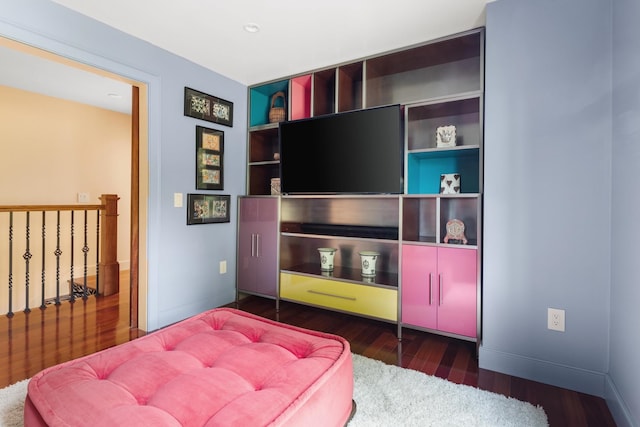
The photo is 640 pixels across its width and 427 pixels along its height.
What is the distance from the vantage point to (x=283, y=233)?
10.2 feet

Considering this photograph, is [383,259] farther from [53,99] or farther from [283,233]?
[53,99]

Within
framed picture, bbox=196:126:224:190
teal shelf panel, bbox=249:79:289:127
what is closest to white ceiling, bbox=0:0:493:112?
teal shelf panel, bbox=249:79:289:127

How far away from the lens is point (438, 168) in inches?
109

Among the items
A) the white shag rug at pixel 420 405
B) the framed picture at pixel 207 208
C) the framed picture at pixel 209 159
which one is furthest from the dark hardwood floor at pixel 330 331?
the framed picture at pixel 209 159

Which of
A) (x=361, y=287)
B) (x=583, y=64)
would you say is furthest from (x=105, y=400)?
(x=583, y=64)

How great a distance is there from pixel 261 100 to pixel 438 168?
2019mm

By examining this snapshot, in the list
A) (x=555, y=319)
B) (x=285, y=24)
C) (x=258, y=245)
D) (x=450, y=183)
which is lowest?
(x=555, y=319)

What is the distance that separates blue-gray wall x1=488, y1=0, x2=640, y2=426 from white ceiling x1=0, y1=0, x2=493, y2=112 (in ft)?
1.46

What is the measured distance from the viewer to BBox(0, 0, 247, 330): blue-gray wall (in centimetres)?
205

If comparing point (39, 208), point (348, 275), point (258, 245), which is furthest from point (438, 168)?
point (39, 208)

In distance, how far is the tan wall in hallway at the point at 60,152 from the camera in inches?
148

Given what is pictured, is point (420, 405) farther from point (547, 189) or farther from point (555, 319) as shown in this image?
point (547, 189)

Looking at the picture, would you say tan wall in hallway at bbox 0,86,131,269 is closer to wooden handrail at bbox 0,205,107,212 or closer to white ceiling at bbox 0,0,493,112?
wooden handrail at bbox 0,205,107,212

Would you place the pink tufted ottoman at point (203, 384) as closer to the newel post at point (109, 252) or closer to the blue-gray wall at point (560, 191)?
the blue-gray wall at point (560, 191)
